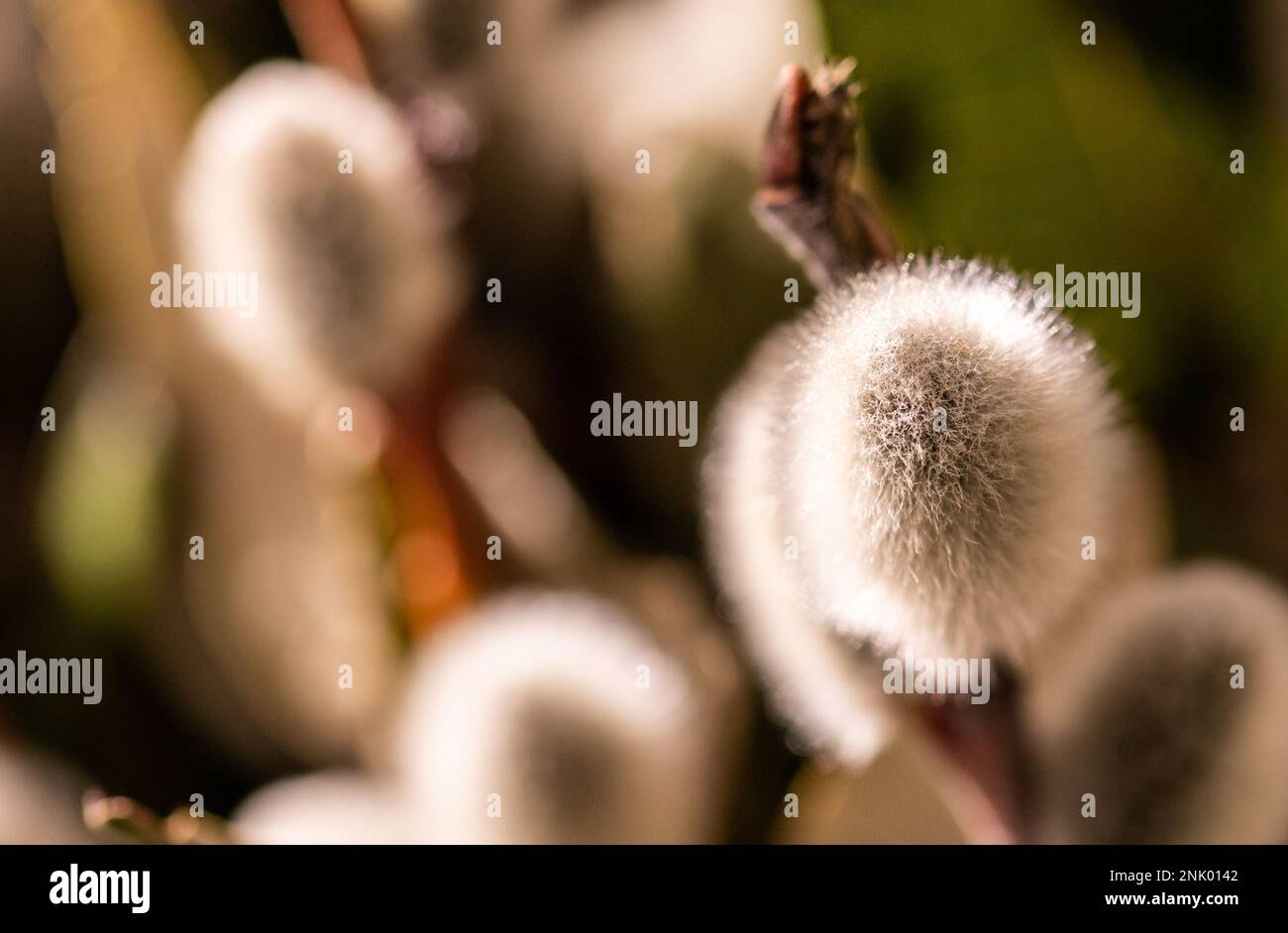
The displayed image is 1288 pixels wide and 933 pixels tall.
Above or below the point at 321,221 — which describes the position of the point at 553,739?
below

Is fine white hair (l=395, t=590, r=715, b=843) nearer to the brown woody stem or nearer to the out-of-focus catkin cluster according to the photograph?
the out-of-focus catkin cluster

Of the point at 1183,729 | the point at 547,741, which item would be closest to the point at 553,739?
the point at 547,741

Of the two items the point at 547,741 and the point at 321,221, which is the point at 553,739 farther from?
the point at 321,221

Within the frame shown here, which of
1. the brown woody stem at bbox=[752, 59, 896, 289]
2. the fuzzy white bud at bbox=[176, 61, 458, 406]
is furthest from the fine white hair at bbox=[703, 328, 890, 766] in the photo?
the fuzzy white bud at bbox=[176, 61, 458, 406]

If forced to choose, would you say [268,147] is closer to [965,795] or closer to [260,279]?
[260,279]

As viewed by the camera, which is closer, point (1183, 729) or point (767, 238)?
point (1183, 729)

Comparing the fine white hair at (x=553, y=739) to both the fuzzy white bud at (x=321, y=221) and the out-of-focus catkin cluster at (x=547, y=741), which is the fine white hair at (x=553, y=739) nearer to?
the out-of-focus catkin cluster at (x=547, y=741)
